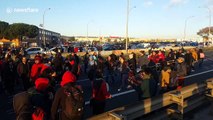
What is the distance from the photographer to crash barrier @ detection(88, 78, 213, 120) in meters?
5.99

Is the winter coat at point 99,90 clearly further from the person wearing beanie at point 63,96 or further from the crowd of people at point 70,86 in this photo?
the person wearing beanie at point 63,96

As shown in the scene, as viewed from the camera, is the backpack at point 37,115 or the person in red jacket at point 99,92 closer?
the backpack at point 37,115

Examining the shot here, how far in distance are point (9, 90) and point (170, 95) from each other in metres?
8.02

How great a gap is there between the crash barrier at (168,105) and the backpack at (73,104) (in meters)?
0.58

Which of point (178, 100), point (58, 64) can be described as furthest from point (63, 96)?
point (58, 64)

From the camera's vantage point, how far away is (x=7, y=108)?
35.5 feet

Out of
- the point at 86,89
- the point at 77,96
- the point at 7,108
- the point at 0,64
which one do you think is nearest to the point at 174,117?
the point at 77,96

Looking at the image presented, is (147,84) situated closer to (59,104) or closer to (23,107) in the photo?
(59,104)

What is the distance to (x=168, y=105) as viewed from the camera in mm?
8055

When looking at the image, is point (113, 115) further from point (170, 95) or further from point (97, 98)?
point (170, 95)

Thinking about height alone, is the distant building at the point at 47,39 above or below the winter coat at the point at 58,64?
above

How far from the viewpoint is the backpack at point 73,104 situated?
185 inches


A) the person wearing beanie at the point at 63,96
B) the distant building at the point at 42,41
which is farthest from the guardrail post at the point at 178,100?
the distant building at the point at 42,41

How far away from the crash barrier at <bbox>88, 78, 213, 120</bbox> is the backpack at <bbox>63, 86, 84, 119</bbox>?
58 centimetres
